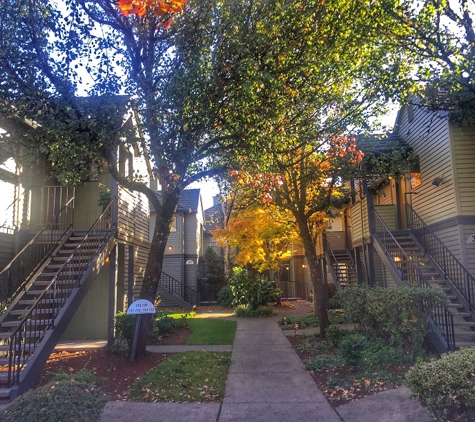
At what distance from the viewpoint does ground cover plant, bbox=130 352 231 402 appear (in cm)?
664

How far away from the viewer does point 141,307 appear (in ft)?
27.4

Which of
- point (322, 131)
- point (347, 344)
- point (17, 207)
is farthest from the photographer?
point (322, 131)

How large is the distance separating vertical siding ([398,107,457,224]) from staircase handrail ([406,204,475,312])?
33cm

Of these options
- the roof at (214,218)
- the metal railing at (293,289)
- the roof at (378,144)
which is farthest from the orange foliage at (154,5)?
the metal railing at (293,289)

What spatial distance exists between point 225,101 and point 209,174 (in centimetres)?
175

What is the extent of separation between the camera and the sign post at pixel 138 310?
8.29 metres

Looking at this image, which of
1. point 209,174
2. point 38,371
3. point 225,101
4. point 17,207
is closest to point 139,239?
point 17,207

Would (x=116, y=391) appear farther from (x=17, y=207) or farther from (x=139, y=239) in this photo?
(x=139, y=239)

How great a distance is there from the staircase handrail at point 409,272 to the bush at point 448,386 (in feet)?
13.0

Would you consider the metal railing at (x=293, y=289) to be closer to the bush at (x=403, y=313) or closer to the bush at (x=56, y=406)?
the bush at (x=403, y=313)

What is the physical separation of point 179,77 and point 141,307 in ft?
14.7

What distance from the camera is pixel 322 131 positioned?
38.7 ft

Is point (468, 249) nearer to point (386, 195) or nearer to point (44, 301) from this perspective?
point (386, 195)

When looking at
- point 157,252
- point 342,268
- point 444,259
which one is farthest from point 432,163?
point 157,252
